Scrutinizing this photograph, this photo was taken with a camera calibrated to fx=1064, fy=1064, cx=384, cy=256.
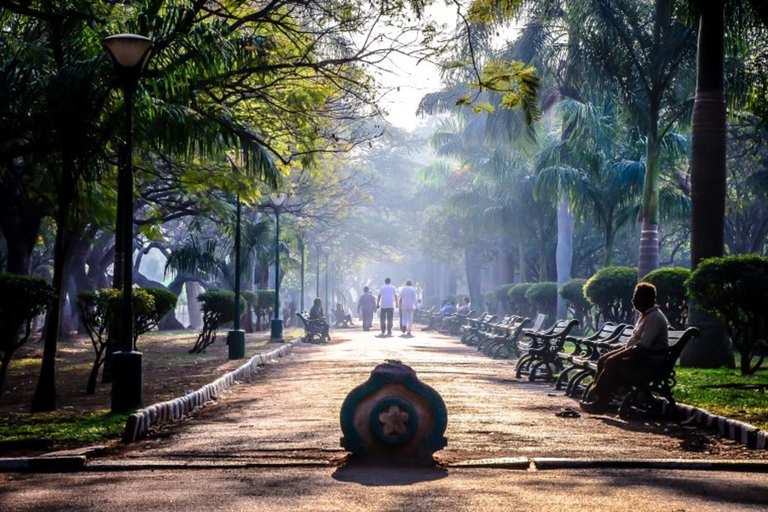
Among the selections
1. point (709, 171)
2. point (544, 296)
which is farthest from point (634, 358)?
point (544, 296)

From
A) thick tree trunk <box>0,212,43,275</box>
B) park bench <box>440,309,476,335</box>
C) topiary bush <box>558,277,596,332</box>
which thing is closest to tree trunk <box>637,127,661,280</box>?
topiary bush <box>558,277,596,332</box>

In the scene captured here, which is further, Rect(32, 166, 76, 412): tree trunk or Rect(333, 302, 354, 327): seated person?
Rect(333, 302, 354, 327): seated person

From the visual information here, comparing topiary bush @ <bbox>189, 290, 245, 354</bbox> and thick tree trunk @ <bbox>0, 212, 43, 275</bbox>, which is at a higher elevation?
thick tree trunk @ <bbox>0, 212, 43, 275</bbox>

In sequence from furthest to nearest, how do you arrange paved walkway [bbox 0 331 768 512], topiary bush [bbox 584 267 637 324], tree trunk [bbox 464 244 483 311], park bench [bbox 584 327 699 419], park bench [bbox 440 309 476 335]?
tree trunk [bbox 464 244 483 311] < park bench [bbox 440 309 476 335] < topiary bush [bbox 584 267 637 324] < park bench [bbox 584 327 699 419] < paved walkway [bbox 0 331 768 512]

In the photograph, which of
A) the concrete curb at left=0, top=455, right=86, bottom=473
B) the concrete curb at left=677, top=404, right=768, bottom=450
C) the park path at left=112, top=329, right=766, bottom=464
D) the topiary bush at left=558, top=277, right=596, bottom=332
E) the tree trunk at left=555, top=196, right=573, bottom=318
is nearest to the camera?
the concrete curb at left=0, top=455, right=86, bottom=473

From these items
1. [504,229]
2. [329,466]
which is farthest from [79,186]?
[504,229]

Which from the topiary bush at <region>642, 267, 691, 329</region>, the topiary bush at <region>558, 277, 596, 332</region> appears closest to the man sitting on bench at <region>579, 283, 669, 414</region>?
the topiary bush at <region>642, 267, 691, 329</region>

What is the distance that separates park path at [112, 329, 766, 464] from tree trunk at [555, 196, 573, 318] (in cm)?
1877

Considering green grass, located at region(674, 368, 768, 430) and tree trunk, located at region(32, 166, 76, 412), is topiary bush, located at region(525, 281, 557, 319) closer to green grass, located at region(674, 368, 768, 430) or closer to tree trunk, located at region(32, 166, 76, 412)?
green grass, located at region(674, 368, 768, 430)

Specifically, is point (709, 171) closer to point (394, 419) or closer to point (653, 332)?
point (653, 332)

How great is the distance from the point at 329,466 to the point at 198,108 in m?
8.22

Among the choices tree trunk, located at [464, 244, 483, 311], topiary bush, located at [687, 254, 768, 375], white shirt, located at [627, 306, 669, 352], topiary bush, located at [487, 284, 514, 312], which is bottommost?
white shirt, located at [627, 306, 669, 352]

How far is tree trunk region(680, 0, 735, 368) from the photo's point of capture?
58.3 feet

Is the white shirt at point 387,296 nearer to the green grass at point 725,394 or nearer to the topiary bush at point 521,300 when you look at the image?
the topiary bush at point 521,300
